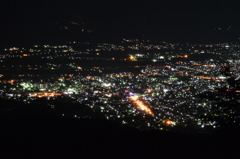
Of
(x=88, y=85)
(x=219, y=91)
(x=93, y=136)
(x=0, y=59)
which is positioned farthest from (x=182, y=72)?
(x=93, y=136)

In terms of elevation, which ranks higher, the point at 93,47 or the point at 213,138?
the point at 93,47

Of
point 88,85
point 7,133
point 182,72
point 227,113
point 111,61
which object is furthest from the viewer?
point 111,61

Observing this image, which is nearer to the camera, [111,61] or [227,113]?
[227,113]

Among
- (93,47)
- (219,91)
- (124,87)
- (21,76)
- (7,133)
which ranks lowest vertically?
(7,133)

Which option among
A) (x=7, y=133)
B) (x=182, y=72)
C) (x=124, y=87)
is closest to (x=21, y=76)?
(x=124, y=87)

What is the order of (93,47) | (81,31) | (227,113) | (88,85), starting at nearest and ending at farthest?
(227,113) < (88,85) < (93,47) < (81,31)

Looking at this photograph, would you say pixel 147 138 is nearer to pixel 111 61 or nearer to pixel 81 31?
pixel 111 61

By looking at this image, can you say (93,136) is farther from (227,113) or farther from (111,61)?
(111,61)
